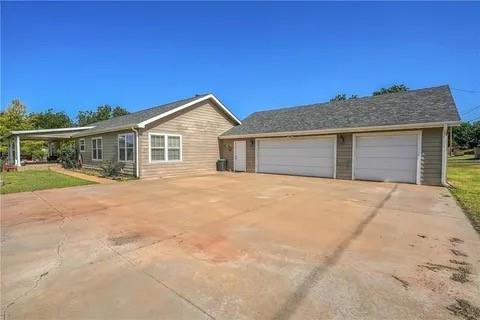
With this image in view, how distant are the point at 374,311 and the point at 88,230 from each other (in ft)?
16.2

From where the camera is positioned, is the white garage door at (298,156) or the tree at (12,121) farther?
the tree at (12,121)

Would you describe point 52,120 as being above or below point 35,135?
above

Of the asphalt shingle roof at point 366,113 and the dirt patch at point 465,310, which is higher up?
the asphalt shingle roof at point 366,113

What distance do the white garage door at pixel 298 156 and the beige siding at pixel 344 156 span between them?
0.35 m

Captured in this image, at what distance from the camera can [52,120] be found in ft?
174

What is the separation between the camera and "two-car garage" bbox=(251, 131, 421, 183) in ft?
39.3

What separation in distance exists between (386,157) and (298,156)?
180 inches

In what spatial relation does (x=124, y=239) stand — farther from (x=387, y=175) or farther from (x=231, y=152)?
(x=231, y=152)

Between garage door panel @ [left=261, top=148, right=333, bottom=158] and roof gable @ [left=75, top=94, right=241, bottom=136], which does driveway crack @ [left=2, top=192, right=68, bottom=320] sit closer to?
roof gable @ [left=75, top=94, right=241, bottom=136]

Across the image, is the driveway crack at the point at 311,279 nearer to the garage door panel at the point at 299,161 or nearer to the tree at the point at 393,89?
the garage door panel at the point at 299,161

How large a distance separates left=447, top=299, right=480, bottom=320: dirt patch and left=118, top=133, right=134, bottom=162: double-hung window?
14543 millimetres

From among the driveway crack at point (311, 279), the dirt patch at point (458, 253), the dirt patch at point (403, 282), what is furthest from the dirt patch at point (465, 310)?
the dirt patch at point (458, 253)

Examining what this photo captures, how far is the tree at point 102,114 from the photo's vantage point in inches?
2277

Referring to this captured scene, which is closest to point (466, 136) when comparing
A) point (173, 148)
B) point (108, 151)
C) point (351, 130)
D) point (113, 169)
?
point (351, 130)
